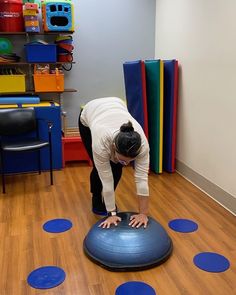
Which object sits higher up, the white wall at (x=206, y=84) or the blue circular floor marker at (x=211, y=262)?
the white wall at (x=206, y=84)

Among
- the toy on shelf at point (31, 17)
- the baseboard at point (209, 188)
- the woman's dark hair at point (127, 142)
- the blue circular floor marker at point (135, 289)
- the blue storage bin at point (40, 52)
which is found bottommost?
the blue circular floor marker at point (135, 289)

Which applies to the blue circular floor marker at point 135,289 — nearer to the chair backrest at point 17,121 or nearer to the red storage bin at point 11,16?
the chair backrest at point 17,121

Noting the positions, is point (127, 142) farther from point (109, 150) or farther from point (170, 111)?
point (170, 111)

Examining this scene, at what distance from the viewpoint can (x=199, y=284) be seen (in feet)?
6.47

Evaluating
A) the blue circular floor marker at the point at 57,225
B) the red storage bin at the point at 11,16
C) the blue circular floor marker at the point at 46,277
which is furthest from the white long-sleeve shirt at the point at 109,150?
the red storage bin at the point at 11,16

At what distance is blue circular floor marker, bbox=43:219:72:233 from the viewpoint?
260cm

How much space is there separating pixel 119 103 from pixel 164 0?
239 centimetres

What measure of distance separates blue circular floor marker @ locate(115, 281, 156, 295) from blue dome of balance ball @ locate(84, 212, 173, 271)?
0.12 meters

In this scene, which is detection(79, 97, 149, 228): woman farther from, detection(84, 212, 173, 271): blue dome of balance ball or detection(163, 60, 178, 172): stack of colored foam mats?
detection(163, 60, 178, 172): stack of colored foam mats

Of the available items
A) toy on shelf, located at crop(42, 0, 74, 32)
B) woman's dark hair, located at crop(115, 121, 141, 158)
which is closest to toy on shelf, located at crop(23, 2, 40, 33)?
toy on shelf, located at crop(42, 0, 74, 32)

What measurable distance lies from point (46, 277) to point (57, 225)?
2.20ft

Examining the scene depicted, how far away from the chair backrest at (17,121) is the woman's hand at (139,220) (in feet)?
6.02

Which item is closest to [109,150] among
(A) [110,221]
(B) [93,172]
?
(A) [110,221]

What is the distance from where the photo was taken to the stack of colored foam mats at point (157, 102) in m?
3.65
